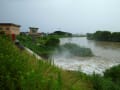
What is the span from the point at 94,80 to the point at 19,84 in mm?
4439

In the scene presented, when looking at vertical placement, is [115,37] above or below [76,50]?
above

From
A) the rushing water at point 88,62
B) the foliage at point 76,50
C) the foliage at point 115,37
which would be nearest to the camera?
the rushing water at point 88,62

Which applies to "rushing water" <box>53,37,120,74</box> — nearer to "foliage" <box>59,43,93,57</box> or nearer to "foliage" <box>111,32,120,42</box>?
"foliage" <box>59,43,93,57</box>

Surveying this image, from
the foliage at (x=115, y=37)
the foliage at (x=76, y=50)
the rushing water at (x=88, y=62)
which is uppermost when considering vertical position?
the foliage at (x=115, y=37)

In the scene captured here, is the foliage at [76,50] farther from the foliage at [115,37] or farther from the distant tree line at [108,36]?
the distant tree line at [108,36]

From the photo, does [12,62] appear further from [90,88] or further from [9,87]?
[90,88]

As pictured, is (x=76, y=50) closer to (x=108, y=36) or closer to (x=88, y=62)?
(x=88, y=62)

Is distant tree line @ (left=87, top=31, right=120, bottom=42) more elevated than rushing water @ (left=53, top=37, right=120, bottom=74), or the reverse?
distant tree line @ (left=87, top=31, right=120, bottom=42)

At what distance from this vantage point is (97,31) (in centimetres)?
7131

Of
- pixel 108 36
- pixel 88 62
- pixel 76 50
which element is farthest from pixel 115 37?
pixel 88 62

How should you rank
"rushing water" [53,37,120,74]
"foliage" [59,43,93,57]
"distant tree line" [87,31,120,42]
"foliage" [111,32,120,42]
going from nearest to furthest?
"rushing water" [53,37,120,74], "foliage" [59,43,93,57], "foliage" [111,32,120,42], "distant tree line" [87,31,120,42]

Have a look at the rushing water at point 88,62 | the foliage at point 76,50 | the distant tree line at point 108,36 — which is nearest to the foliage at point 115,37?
the distant tree line at point 108,36

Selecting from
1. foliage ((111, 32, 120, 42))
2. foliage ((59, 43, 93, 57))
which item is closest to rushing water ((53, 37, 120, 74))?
foliage ((59, 43, 93, 57))

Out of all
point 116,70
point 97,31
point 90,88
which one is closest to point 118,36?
point 97,31
